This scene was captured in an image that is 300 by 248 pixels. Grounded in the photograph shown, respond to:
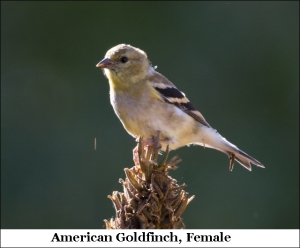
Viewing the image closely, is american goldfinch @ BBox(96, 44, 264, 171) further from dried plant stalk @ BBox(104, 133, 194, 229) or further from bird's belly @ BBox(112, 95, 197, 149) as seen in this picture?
dried plant stalk @ BBox(104, 133, 194, 229)

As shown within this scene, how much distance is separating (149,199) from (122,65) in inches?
63.3

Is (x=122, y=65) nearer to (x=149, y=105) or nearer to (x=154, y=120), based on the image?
(x=149, y=105)

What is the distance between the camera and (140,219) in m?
1.73

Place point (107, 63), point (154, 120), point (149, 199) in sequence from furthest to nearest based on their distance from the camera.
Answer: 1. point (107, 63)
2. point (154, 120)
3. point (149, 199)

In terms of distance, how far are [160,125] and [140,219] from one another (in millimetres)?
1391

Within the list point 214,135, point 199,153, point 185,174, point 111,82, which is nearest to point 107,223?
point 111,82

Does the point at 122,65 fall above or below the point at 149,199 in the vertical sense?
above

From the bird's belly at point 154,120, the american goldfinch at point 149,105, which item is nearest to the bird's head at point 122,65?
the american goldfinch at point 149,105

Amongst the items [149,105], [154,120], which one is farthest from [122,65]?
[154,120]

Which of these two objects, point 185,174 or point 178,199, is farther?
point 185,174

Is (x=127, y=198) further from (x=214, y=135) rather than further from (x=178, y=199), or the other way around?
(x=214, y=135)

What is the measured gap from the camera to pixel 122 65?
10.7 ft

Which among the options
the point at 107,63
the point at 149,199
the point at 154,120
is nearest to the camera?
the point at 149,199

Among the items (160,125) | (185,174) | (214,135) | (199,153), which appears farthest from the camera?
(199,153)
